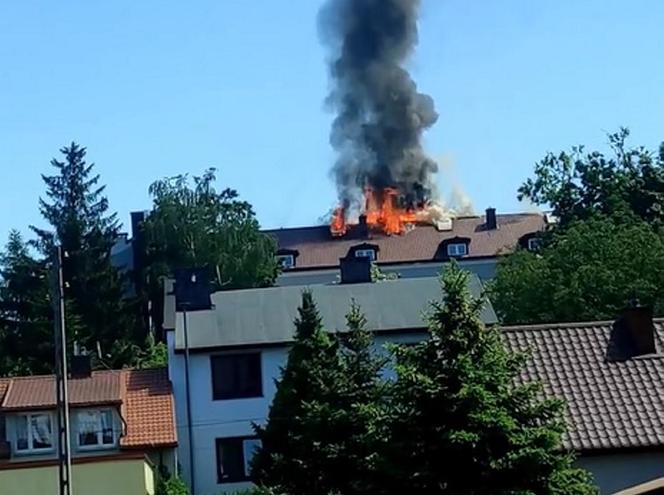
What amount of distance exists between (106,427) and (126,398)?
1.60 metres

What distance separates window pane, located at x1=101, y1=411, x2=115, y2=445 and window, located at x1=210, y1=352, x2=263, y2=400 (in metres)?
3.52

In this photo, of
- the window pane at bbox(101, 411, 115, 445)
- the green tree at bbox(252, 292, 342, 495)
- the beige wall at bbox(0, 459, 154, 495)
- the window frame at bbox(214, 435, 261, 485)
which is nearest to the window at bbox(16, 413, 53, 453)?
the window pane at bbox(101, 411, 115, 445)

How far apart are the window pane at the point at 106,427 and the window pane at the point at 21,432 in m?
2.45

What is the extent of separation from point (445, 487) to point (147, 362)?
154ft

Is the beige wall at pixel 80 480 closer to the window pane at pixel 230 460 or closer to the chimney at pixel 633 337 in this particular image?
the window pane at pixel 230 460

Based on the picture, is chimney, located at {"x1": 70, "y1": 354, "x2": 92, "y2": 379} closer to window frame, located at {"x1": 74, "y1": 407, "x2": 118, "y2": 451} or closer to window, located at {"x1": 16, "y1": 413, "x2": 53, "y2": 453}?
window frame, located at {"x1": 74, "y1": 407, "x2": 118, "y2": 451}

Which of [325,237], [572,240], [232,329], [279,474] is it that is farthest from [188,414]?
[325,237]

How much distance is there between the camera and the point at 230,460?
154 ft

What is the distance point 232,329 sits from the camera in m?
49.3

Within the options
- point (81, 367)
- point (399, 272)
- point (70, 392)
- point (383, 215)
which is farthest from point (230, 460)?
point (383, 215)

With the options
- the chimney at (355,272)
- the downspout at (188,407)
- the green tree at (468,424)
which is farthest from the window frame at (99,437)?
the green tree at (468,424)

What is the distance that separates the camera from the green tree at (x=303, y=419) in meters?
31.1

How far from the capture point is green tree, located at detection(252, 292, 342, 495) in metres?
31.1

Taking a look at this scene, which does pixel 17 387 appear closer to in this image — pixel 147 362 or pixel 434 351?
pixel 147 362
